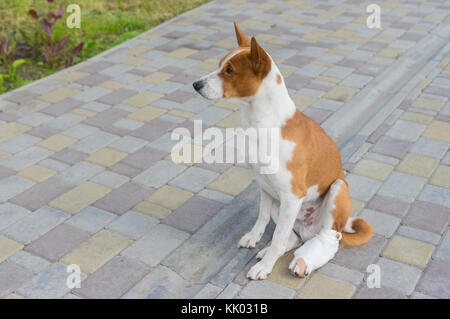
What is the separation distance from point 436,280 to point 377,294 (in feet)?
1.45

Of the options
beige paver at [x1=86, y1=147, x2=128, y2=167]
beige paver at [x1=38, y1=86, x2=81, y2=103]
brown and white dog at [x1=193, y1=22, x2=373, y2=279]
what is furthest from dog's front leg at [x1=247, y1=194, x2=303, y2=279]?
beige paver at [x1=38, y1=86, x2=81, y2=103]

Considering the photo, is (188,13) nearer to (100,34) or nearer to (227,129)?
(100,34)

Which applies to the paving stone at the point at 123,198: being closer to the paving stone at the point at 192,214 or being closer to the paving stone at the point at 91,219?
the paving stone at the point at 91,219

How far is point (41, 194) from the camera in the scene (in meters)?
4.43

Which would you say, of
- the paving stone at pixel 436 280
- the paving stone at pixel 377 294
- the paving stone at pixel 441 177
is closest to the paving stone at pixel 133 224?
the paving stone at pixel 377 294

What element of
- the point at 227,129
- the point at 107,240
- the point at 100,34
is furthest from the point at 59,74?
the point at 107,240

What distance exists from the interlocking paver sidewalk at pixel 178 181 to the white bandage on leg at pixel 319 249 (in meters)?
0.10

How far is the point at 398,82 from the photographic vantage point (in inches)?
255

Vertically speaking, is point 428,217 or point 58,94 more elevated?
point 58,94

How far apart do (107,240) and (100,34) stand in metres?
5.36

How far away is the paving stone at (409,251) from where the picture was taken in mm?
3535

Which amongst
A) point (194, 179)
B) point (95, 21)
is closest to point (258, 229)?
point (194, 179)

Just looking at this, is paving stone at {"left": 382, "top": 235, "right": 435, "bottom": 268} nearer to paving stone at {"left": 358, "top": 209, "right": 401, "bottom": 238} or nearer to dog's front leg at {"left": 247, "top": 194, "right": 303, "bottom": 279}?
paving stone at {"left": 358, "top": 209, "right": 401, "bottom": 238}

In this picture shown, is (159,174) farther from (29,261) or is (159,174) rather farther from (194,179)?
(29,261)
